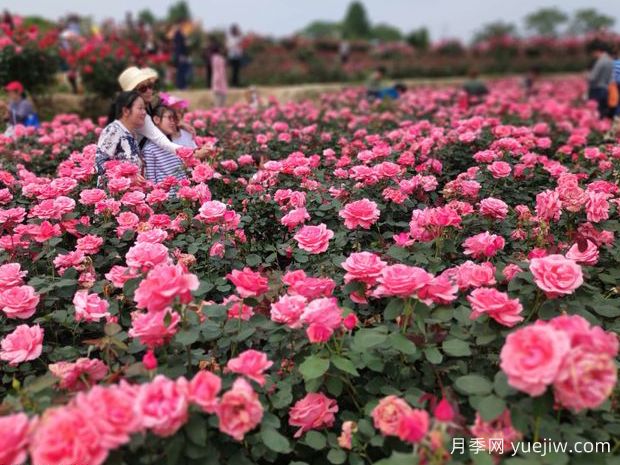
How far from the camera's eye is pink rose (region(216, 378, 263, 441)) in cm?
137

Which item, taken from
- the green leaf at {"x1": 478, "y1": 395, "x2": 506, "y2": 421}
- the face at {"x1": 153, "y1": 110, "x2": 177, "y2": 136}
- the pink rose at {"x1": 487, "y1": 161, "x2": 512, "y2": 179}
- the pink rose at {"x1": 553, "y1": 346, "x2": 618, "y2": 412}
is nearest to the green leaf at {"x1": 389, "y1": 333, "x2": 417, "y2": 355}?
the green leaf at {"x1": 478, "y1": 395, "x2": 506, "y2": 421}

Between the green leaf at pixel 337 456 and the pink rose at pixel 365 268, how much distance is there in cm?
51

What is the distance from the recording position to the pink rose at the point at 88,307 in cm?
188

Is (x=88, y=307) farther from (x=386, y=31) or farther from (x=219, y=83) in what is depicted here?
(x=386, y=31)

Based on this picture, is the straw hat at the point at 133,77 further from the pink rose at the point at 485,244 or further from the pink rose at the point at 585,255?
the pink rose at the point at 585,255

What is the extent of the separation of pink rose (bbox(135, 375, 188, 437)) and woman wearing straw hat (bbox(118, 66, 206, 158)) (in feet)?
9.03

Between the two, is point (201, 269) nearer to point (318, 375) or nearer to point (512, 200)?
point (318, 375)

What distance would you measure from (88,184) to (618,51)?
7.52m

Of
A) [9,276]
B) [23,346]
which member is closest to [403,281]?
[23,346]

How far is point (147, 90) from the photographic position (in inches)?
182

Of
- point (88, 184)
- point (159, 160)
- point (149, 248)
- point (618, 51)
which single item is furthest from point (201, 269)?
point (618, 51)

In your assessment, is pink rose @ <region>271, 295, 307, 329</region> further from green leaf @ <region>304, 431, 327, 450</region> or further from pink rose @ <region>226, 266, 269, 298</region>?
green leaf @ <region>304, 431, 327, 450</region>

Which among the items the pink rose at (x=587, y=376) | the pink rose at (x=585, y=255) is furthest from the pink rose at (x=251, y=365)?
the pink rose at (x=585, y=255)

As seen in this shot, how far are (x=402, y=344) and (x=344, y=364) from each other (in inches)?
6.8
